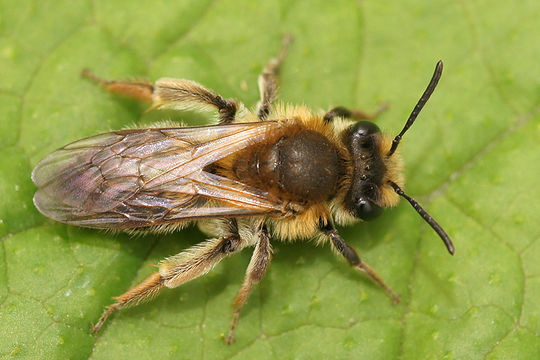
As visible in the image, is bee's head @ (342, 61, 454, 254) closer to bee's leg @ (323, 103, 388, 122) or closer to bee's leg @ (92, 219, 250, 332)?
bee's leg @ (323, 103, 388, 122)

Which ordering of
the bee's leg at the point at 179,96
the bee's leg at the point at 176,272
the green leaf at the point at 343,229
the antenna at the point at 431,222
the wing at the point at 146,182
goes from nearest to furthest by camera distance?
the wing at the point at 146,182
the antenna at the point at 431,222
the bee's leg at the point at 176,272
the green leaf at the point at 343,229
the bee's leg at the point at 179,96

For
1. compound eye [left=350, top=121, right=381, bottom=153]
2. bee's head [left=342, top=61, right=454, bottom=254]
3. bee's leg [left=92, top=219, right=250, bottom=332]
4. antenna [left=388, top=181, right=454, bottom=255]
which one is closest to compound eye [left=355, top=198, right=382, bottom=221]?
bee's head [left=342, top=61, right=454, bottom=254]

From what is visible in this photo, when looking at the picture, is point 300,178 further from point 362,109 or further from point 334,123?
point 362,109

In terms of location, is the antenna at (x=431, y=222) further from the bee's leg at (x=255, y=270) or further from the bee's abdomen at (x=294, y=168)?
the bee's leg at (x=255, y=270)

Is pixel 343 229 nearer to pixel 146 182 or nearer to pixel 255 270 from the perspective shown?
pixel 255 270

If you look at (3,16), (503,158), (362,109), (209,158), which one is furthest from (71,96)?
(503,158)

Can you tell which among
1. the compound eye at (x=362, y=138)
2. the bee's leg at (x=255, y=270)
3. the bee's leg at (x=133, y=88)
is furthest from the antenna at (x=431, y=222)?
the bee's leg at (x=133, y=88)

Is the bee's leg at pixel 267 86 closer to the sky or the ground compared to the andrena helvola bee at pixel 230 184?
closer to the sky

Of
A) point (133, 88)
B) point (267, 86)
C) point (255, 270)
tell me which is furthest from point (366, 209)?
point (133, 88)
